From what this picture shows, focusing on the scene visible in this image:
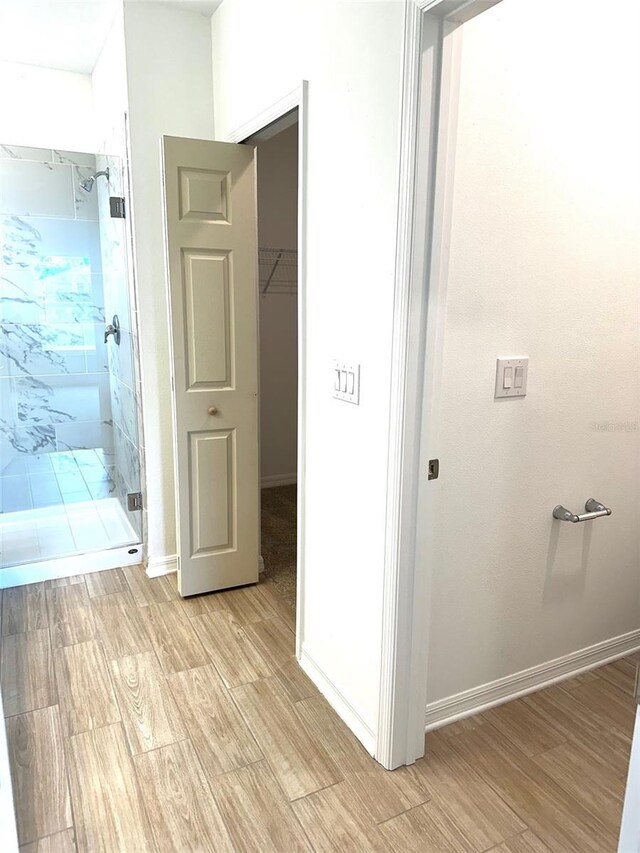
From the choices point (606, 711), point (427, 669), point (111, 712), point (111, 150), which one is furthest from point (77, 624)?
point (111, 150)

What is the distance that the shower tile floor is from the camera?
333cm

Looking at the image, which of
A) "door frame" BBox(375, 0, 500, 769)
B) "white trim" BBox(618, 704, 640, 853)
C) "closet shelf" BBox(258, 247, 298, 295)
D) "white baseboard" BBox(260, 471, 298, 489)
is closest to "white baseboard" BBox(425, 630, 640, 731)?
"door frame" BBox(375, 0, 500, 769)

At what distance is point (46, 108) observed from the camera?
3.42 metres

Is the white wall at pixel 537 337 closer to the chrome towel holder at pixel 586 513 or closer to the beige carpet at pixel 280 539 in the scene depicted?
the chrome towel holder at pixel 586 513

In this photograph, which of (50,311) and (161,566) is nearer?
(161,566)

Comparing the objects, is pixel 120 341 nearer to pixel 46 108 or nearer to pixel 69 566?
pixel 69 566

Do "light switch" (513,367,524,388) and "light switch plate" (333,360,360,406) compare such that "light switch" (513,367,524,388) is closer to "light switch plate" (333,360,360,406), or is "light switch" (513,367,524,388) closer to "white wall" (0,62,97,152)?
"light switch plate" (333,360,360,406)

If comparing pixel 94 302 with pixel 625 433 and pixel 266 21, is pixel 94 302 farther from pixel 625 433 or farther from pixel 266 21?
pixel 625 433

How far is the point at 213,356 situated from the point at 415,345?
4.41ft

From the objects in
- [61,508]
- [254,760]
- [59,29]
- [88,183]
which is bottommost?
[254,760]

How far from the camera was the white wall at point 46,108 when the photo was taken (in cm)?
333

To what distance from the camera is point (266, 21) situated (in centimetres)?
220

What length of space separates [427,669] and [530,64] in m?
1.78

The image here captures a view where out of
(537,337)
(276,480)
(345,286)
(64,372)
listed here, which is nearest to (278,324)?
(276,480)
